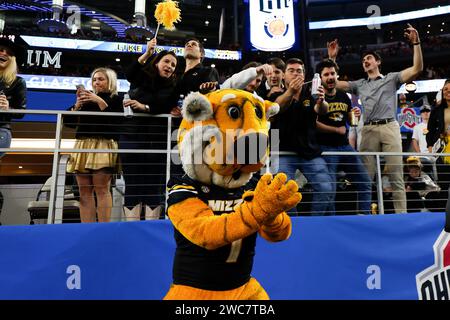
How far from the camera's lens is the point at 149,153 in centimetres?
356

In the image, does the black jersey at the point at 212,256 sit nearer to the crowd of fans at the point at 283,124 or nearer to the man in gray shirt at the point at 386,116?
the crowd of fans at the point at 283,124

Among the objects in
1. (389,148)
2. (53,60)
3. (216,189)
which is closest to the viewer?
(216,189)

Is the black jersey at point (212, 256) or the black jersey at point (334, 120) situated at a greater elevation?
the black jersey at point (334, 120)

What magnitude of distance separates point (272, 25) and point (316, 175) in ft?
32.6

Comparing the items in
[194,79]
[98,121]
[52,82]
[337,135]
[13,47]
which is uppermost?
[52,82]

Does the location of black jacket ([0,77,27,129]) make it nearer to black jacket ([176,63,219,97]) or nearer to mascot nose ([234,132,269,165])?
black jacket ([176,63,219,97])

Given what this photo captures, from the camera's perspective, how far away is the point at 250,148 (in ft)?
6.09

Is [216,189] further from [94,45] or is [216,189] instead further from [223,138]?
[94,45]

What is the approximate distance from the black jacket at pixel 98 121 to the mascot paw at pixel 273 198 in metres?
2.20

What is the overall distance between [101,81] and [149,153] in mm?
878

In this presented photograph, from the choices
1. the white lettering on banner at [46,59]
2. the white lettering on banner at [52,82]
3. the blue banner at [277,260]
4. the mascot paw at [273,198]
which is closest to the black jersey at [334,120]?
the blue banner at [277,260]

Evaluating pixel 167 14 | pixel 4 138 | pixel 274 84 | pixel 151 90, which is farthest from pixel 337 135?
pixel 4 138

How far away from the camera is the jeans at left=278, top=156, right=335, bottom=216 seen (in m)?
3.57

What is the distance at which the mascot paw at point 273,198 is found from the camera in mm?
1570
